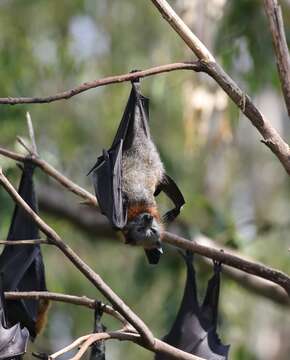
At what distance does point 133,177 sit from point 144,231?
36 cm

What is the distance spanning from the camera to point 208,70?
14.5 feet

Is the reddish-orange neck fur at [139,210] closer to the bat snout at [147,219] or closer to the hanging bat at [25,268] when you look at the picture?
the bat snout at [147,219]

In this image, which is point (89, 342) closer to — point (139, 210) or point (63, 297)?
point (63, 297)

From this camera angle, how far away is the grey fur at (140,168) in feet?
17.4

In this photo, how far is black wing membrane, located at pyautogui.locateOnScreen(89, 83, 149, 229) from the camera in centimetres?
511

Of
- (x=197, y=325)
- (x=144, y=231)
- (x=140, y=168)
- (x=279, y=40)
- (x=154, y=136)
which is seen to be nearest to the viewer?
(x=279, y=40)

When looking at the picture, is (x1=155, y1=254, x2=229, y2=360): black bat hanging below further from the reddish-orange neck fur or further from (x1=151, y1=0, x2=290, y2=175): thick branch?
(x1=151, y1=0, x2=290, y2=175): thick branch

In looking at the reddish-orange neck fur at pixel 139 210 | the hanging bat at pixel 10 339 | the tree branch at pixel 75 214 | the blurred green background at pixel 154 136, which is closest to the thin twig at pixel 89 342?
the hanging bat at pixel 10 339

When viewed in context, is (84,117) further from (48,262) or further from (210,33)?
(210,33)

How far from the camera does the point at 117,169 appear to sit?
206 inches

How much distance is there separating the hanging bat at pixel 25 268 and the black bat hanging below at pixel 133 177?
53 cm

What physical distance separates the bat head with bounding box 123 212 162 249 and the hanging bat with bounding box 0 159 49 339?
0.74 metres

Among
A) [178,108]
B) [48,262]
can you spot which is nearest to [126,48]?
[178,108]

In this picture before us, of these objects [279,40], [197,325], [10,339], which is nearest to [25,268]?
[10,339]
